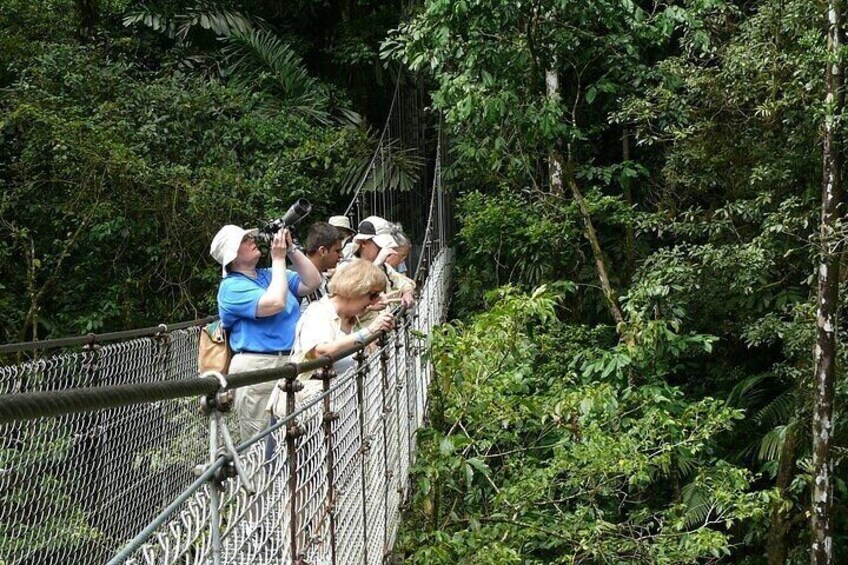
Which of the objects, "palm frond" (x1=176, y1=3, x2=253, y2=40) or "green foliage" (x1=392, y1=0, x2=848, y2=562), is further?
"palm frond" (x1=176, y1=3, x2=253, y2=40)

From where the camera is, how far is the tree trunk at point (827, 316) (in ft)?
12.8

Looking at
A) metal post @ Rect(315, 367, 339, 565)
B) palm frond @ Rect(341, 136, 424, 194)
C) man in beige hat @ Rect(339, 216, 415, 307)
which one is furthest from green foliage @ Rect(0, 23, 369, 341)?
metal post @ Rect(315, 367, 339, 565)

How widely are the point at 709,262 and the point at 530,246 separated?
5.08 ft

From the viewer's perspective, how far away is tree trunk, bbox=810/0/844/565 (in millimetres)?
3916

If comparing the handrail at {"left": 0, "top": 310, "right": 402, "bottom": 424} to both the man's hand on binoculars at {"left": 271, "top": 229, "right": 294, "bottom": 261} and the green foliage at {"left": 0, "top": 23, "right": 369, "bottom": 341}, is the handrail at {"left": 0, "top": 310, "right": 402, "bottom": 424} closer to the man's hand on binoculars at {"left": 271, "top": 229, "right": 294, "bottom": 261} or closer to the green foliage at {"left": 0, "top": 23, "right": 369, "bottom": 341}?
the man's hand on binoculars at {"left": 271, "top": 229, "right": 294, "bottom": 261}

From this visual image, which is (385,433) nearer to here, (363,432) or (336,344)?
(363,432)

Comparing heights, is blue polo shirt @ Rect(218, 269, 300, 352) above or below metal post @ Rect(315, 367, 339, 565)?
above

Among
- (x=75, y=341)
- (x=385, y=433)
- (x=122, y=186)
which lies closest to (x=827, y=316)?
(x=385, y=433)

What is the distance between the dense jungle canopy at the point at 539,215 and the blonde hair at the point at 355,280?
1024mm

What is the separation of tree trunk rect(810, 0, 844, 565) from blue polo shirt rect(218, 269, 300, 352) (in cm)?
237

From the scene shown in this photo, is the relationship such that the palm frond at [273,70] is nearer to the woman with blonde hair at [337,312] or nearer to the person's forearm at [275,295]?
the person's forearm at [275,295]

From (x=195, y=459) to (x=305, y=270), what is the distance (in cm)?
101

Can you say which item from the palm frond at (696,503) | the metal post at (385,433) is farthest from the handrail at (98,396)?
the palm frond at (696,503)

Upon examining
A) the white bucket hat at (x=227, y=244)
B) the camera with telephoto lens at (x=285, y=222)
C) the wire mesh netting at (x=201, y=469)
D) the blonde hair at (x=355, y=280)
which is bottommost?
the wire mesh netting at (x=201, y=469)
